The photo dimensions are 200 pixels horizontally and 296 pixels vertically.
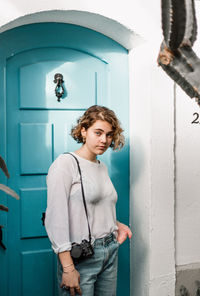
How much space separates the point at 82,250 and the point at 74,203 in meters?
0.25

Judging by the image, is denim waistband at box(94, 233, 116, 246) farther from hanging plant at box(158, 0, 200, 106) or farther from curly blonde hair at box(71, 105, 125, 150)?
hanging plant at box(158, 0, 200, 106)

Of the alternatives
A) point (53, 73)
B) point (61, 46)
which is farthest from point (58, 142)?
point (61, 46)

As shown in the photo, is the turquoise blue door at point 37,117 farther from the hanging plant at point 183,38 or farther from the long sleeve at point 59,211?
the hanging plant at point 183,38

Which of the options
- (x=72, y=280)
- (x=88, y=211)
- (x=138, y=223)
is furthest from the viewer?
Answer: (x=138, y=223)

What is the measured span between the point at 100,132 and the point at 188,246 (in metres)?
1.27

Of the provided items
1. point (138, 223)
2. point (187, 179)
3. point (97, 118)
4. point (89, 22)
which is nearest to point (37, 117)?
point (97, 118)

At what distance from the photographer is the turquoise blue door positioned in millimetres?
2037

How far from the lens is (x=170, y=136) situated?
2.16 metres

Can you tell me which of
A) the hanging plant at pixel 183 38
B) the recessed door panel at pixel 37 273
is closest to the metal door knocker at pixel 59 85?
the recessed door panel at pixel 37 273

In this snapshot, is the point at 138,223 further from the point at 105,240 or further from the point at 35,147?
the point at 35,147

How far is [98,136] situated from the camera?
168 cm

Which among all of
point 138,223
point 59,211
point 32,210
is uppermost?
point 59,211

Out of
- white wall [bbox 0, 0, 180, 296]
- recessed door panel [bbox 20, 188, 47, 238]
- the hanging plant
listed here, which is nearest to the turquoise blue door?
recessed door panel [bbox 20, 188, 47, 238]

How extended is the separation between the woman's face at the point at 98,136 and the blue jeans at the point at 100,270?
1.69 ft
